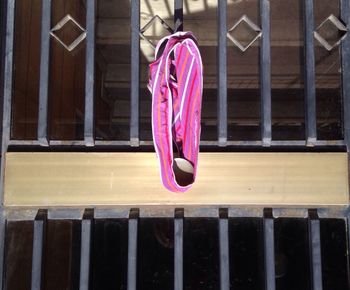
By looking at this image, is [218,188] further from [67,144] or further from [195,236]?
[67,144]

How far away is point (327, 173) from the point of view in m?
2.80

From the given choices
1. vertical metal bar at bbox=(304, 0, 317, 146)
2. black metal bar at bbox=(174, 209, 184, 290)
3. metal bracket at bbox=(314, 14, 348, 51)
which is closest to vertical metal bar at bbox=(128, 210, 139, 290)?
black metal bar at bbox=(174, 209, 184, 290)

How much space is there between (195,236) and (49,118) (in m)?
1.06

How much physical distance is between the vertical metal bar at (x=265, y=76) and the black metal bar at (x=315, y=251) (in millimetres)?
487

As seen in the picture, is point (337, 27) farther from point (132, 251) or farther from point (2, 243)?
point (2, 243)

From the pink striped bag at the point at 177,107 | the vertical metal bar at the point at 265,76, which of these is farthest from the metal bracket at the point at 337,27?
the pink striped bag at the point at 177,107

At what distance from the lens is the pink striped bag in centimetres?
265

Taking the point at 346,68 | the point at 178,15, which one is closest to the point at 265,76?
the point at 346,68

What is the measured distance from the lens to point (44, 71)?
2.89 metres

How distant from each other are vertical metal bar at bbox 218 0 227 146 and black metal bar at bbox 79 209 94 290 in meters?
0.85

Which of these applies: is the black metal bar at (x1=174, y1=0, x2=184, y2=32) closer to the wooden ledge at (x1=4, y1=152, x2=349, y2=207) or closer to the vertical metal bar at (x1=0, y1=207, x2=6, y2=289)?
the wooden ledge at (x1=4, y1=152, x2=349, y2=207)

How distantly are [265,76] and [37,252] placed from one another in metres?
1.58

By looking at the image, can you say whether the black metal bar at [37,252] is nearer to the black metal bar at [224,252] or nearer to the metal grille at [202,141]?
the metal grille at [202,141]

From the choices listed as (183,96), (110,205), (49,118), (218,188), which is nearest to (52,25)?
(49,118)
